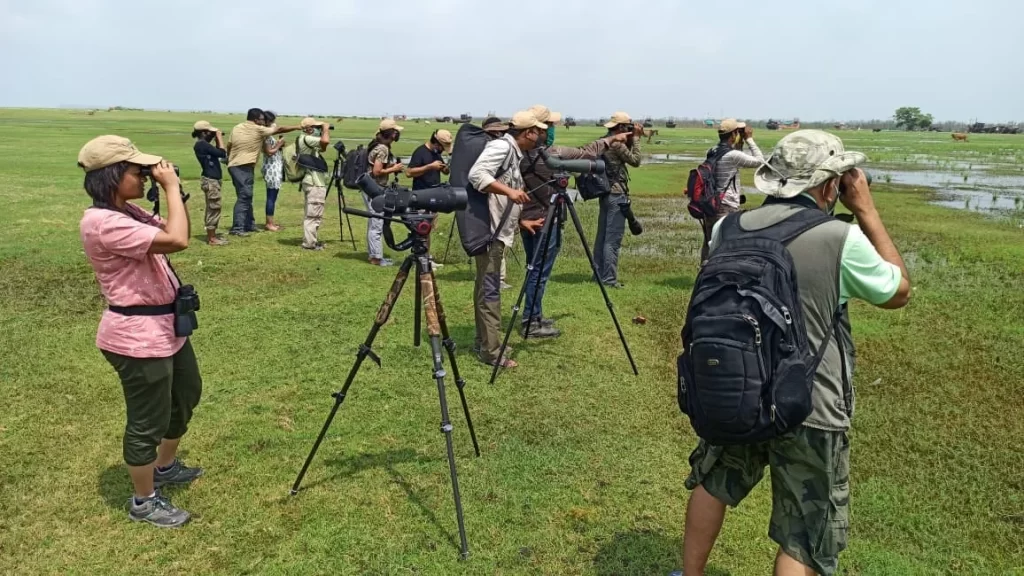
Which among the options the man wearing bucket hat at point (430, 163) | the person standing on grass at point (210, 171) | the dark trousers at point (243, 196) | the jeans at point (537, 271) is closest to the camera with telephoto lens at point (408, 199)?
the jeans at point (537, 271)

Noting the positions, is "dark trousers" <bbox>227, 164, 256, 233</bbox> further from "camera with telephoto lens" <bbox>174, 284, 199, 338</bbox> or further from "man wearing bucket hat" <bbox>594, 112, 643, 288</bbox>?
"camera with telephoto lens" <bbox>174, 284, 199, 338</bbox>

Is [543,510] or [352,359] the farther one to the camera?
[352,359]

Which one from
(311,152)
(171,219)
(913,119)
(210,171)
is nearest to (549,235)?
(171,219)

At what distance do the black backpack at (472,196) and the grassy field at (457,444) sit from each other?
1.33 meters

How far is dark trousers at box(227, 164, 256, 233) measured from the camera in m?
11.8

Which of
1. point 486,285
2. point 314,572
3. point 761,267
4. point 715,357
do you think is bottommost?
point 314,572

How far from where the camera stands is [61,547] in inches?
149

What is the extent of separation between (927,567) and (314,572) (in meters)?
3.50

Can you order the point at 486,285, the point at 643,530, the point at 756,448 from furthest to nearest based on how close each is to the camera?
the point at 486,285 < the point at 643,530 < the point at 756,448

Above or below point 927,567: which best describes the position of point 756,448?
above

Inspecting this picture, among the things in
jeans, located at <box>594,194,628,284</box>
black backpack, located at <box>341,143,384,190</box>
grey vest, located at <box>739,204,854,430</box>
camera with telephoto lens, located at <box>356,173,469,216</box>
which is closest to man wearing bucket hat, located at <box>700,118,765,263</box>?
jeans, located at <box>594,194,628,284</box>

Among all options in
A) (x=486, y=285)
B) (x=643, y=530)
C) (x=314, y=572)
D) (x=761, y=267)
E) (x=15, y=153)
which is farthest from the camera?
(x=15, y=153)

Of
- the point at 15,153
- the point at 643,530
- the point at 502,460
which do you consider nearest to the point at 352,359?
the point at 502,460

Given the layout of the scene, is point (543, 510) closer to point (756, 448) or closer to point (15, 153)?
point (756, 448)
